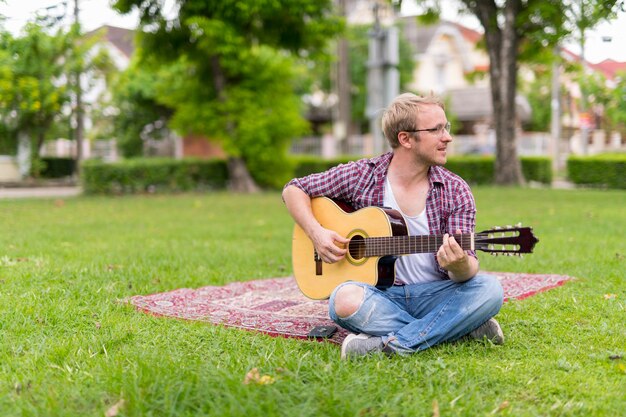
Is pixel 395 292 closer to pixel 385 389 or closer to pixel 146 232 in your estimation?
pixel 385 389

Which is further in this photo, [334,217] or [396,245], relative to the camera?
[334,217]

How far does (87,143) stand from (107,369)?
31576 millimetres

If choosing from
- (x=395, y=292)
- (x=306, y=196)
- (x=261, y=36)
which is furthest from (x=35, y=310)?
(x=261, y=36)

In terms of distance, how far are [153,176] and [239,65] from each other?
3850 millimetres

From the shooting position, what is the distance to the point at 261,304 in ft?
16.5

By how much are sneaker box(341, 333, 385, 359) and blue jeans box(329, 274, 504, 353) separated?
46 millimetres

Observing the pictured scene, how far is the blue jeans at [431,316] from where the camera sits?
12.1 ft

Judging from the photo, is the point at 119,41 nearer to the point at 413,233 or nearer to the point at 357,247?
the point at 357,247

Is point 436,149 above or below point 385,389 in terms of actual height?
above

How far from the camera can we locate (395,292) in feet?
13.1

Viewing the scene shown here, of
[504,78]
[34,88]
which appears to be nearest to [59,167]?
[34,88]

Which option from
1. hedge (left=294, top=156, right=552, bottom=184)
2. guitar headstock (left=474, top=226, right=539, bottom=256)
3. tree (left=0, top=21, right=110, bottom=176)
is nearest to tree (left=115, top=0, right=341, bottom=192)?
tree (left=0, top=21, right=110, bottom=176)

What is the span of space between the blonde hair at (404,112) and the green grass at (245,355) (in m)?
1.18

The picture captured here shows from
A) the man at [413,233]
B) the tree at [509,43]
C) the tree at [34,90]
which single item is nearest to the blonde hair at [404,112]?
the man at [413,233]
